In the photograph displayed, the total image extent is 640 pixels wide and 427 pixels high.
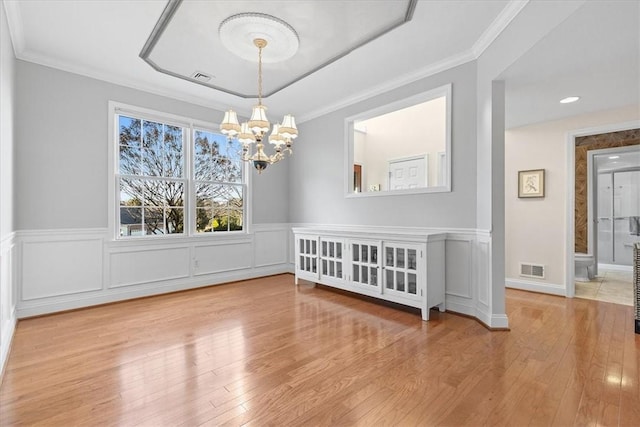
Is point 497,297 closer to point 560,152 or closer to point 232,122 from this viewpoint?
point 560,152

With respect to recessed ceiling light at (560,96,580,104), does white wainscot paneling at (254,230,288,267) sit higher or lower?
lower

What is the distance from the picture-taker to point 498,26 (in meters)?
2.61

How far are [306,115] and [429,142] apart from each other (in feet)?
7.71

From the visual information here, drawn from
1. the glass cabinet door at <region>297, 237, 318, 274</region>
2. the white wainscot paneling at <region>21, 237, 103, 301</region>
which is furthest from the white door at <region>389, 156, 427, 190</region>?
the white wainscot paneling at <region>21, 237, 103, 301</region>

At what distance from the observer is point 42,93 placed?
10.6 ft

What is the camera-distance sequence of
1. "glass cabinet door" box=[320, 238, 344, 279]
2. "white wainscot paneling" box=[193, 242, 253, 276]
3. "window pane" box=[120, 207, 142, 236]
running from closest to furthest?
"window pane" box=[120, 207, 142, 236]
"glass cabinet door" box=[320, 238, 344, 279]
"white wainscot paneling" box=[193, 242, 253, 276]

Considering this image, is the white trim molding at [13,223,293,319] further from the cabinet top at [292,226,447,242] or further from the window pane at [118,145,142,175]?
the cabinet top at [292,226,447,242]

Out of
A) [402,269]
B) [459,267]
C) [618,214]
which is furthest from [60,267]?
[618,214]

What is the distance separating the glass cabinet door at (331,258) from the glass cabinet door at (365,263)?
0.21 m

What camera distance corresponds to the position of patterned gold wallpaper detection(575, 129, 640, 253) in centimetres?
418

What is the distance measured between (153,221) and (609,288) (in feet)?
21.6

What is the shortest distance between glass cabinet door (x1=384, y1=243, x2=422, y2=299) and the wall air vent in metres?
2.30

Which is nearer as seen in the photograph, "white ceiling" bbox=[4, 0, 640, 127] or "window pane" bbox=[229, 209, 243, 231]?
"white ceiling" bbox=[4, 0, 640, 127]

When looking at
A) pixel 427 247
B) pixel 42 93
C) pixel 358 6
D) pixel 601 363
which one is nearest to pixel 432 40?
pixel 358 6
